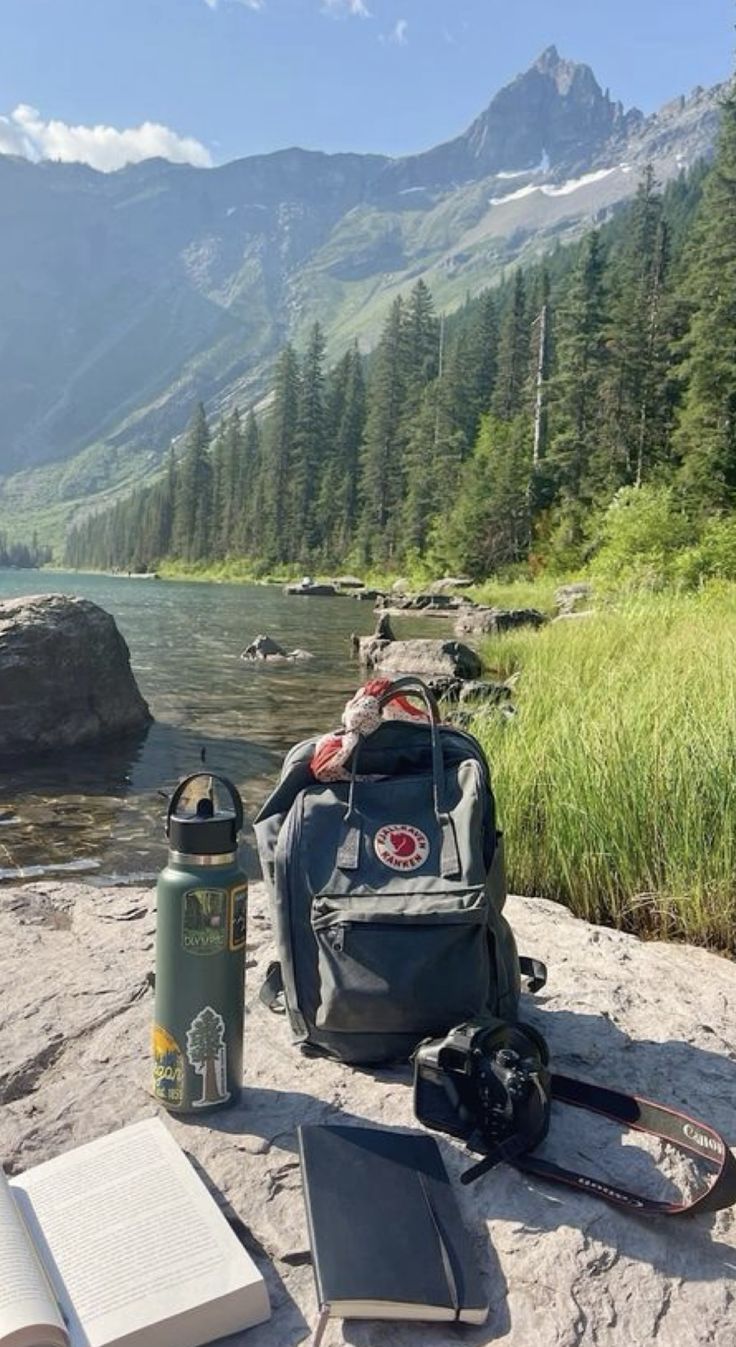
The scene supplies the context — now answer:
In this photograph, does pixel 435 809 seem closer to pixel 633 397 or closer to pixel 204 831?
pixel 204 831

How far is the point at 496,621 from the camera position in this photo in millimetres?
22094

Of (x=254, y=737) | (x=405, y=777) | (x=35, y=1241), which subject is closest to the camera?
(x=35, y=1241)

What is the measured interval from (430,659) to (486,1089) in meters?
13.0

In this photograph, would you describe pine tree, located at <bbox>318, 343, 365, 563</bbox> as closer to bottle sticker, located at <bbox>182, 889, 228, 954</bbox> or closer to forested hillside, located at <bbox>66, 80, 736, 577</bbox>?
forested hillside, located at <bbox>66, 80, 736, 577</bbox>

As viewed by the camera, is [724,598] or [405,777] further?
[724,598]

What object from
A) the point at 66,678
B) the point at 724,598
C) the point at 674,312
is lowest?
the point at 66,678

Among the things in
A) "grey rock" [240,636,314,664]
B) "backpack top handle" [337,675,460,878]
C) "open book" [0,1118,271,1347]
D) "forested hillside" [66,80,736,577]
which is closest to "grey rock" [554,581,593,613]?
"forested hillside" [66,80,736,577]

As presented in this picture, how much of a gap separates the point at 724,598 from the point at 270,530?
2714 inches

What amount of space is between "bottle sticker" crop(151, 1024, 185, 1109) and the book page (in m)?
0.60

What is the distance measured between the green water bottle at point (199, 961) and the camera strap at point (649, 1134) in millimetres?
705

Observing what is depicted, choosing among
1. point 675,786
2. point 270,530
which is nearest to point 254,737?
point 675,786

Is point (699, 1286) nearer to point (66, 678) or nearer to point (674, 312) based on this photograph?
point (66, 678)

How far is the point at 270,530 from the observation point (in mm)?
80062

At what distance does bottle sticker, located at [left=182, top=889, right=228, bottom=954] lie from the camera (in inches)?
89.1
